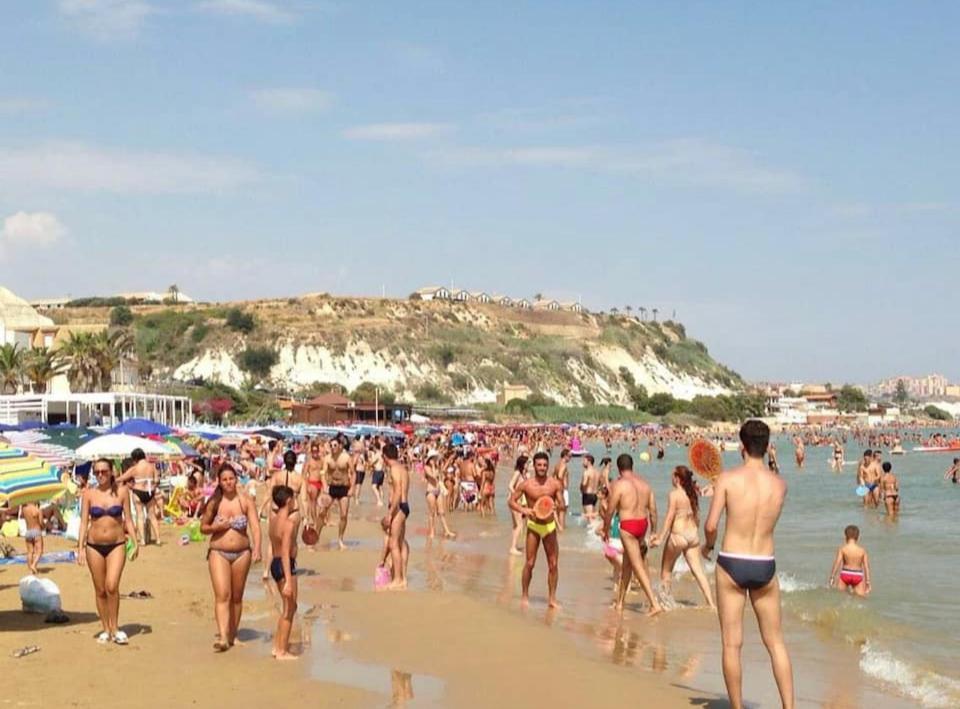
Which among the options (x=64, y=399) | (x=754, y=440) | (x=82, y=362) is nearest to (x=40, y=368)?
(x=82, y=362)

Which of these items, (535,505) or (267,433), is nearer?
(535,505)

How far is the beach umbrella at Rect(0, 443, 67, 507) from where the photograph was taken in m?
8.34

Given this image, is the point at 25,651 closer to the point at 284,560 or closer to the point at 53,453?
the point at 284,560

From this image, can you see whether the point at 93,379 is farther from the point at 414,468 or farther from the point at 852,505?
the point at 852,505

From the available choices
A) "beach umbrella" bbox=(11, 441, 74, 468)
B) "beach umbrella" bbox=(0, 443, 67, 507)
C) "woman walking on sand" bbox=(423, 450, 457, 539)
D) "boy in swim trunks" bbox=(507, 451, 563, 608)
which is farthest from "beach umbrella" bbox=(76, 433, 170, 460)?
"boy in swim trunks" bbox=(507, 451, 563, 608)

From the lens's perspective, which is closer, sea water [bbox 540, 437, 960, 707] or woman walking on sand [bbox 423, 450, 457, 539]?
sea water [bbox 540, 437, 960, 707]

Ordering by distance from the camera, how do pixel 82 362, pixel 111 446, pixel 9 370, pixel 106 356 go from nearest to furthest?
pixel 111 446, pixel 9 370, pixel 82 362, pixel 106 356

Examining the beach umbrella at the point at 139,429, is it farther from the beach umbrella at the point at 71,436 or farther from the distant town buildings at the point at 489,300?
the distant town buildings at the point at 489,300

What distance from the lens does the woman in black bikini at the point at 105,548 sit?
7709mm

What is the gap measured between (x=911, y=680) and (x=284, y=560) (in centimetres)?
430

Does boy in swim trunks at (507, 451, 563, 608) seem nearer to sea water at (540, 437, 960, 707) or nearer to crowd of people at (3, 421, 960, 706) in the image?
crowd of people at (3, 421, 960, 706)

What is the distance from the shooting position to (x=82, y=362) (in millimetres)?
50656

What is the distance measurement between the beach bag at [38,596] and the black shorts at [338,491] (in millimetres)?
6106

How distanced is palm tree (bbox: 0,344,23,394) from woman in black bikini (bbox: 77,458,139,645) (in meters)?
44.0
